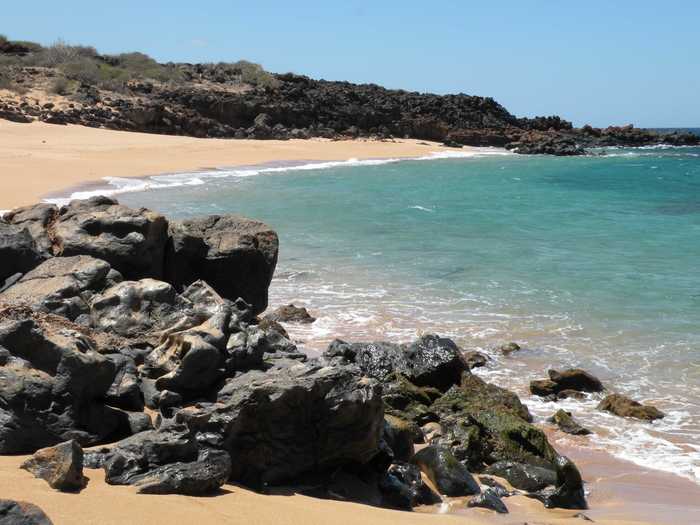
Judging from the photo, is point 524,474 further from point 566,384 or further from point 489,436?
point 566,384

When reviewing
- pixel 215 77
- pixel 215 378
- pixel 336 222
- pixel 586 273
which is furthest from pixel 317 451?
pixel 215 77

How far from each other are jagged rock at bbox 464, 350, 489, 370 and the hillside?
114 ft

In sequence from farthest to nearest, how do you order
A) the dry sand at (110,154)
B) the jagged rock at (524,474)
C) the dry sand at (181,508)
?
1. the dry sand at (110,154)
2. the jagged rock at (524,474)
3. the dry sand at (181,508)

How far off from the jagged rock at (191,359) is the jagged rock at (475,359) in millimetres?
4122

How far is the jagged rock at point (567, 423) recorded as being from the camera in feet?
25.7

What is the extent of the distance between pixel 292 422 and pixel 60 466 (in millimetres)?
1472

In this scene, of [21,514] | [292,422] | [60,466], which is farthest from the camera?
[292,422]

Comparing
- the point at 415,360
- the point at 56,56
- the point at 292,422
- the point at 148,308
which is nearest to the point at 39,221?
the point at 148,308

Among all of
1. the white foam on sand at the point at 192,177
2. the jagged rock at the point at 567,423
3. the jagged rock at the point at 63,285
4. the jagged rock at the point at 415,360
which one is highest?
the jagged rock at the point at 63,285

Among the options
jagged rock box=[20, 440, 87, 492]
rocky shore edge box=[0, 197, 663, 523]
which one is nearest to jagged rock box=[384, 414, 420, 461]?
rocky shore edge box=[0, 197, 663, 523]

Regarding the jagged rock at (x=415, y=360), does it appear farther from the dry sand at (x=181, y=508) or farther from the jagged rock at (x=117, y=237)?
the dry sand at (x=181, y=508)

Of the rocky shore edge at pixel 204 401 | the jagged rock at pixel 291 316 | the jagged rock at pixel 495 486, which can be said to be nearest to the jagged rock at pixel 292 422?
the rocky shore edge at pixel 204 401

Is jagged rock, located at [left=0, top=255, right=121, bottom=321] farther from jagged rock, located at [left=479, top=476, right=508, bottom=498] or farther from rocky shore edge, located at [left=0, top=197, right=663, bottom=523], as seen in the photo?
jagged rock, located at [left=479, top=476, right=508, bottom=498]

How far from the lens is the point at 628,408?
8.25 m
